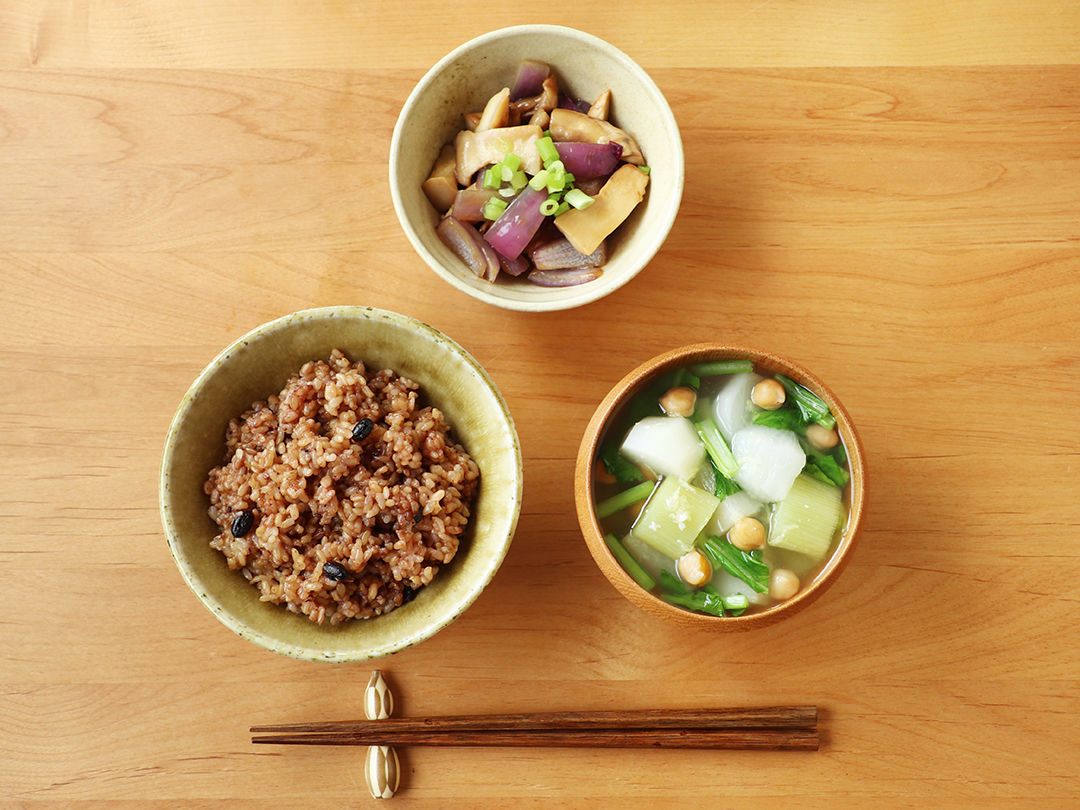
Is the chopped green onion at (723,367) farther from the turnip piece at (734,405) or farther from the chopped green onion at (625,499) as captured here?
the chopped green onion at (625,499)

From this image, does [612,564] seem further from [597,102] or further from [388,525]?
[597,102]

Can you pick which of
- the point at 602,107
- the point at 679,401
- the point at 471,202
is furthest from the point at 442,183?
the point at 679,401

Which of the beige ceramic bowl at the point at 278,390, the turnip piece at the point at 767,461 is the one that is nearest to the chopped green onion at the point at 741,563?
the turnip piece at the point at 767,461

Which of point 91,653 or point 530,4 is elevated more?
point 530,4

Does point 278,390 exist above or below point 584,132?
below

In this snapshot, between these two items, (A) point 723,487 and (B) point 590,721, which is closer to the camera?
(A) point 723,487

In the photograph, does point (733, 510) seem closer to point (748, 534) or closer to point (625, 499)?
point (748, 534)

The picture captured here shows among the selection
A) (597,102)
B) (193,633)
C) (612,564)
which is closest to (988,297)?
(597,102)

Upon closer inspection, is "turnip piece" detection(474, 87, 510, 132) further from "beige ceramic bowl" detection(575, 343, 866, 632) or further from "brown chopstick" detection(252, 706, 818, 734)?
"brown chopstick" detection(252, 706, 818, 734)
